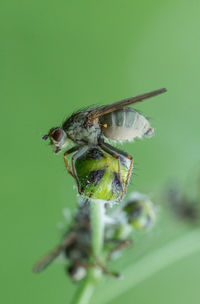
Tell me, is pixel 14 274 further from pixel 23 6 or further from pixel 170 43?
pixel 170 43

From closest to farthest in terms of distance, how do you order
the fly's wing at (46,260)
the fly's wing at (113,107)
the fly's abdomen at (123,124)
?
the fly's wing at (113,107)
the fly's abdomen at (123,124)
the fly's wing at (46,260)

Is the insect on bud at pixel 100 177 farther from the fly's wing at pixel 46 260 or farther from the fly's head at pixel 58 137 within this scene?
the fly's wing at pixel 46 260

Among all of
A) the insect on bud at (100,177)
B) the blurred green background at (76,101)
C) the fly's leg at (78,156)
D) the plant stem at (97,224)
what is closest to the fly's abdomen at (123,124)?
the fly's leg at (78,156)

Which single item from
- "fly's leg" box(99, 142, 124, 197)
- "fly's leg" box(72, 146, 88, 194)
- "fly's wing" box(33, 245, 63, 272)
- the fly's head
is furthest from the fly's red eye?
"fly's wing" box(33, 245, 63, 272)

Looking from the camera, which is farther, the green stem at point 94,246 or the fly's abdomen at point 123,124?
the fly's abdomen at point 123,124

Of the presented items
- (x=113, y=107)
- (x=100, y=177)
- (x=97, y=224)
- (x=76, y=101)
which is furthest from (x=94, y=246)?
(x=76, y=101)

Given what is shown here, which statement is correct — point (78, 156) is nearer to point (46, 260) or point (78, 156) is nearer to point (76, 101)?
point (46, 260)
